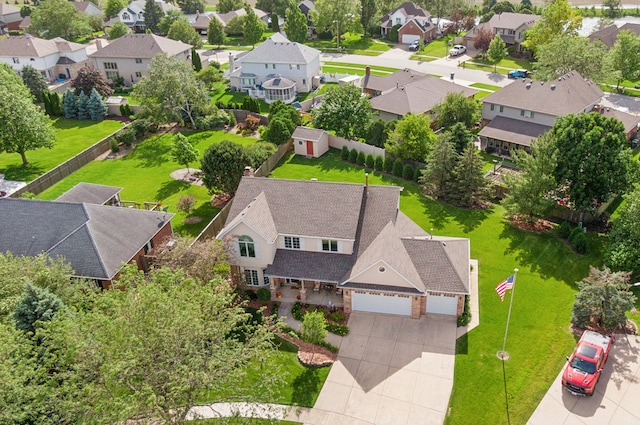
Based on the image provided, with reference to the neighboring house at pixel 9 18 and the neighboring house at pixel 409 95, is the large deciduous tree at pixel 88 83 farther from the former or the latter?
the neighboring house at pixel 9 18

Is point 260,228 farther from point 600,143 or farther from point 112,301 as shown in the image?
point 600,143

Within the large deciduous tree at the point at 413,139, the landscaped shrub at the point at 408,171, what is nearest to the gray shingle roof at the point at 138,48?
the large deciduous tree at the point at 413,139

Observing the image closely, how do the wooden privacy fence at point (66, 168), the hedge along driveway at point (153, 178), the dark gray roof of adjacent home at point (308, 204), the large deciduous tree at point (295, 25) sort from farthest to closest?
the large deciduous tree at point (295, 25) → the wooden privacy fence at point (66, 168) → the hedge along driveway at point (153, 178) → the dark gray roof of adjacent home at point (308, 204)

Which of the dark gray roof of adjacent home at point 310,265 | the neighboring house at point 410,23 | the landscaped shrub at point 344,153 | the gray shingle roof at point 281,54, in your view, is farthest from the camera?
the neighboring house at point 410,23

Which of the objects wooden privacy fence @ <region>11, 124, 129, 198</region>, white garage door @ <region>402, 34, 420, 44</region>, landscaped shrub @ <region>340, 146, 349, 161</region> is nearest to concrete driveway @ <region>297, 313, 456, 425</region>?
landscaped shrub @ <region>340, 146, 349, 161</region>

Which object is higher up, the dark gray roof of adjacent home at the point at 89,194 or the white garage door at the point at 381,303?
the dark gray roof of adjacent home at the point at 89,194

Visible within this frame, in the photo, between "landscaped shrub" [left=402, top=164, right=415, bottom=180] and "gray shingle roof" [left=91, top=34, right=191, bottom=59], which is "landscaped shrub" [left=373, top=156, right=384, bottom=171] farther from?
"gray shingle roof" [left=91, top=34, right=191, bottom=59]

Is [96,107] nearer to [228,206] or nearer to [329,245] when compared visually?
[228,206]

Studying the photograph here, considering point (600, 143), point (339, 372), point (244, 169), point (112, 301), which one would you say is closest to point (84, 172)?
point (244, 169)

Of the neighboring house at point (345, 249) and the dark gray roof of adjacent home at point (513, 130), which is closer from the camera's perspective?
the neighboring house at point (345, 249)

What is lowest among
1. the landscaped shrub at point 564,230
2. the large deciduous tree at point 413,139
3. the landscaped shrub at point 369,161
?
the landscaped shrub at point 564,230
